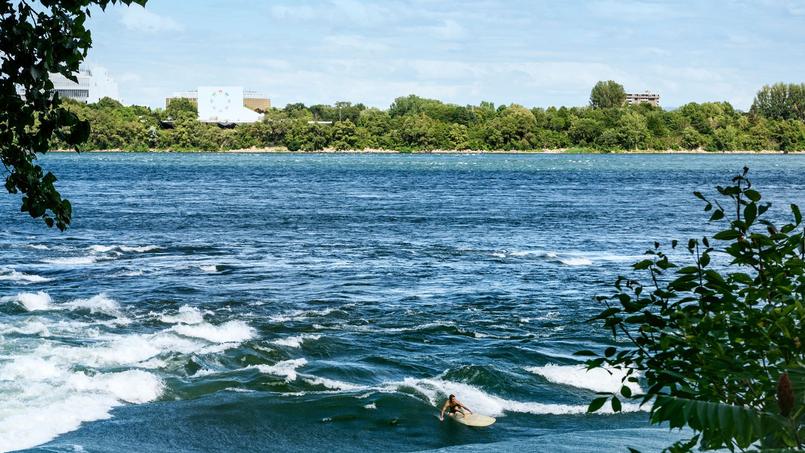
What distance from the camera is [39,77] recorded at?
834 cm

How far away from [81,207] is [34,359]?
5578 centimetres

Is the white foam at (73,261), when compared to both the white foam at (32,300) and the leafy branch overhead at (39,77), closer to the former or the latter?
the white foam at (32,300)

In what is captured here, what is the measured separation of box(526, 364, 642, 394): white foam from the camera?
25.2 m

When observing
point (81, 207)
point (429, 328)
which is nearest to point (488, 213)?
point (81, 207)

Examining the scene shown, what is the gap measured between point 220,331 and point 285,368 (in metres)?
4.84

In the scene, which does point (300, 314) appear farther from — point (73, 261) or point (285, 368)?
point (73, 261)

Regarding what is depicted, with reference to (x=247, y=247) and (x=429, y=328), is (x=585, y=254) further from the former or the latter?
(x=429, y=328)

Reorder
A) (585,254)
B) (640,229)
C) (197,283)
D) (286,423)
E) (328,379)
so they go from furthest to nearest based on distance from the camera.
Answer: (640,229), (585,254), (197,283), (328,379), (286,423)

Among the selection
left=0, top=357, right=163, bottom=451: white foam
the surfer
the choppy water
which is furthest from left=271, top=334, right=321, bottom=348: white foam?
the surfer

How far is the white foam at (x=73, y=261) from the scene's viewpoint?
45375mm

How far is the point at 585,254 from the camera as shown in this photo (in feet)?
165

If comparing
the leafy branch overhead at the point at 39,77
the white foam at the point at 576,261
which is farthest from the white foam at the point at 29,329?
the white foam at the point at 576,261

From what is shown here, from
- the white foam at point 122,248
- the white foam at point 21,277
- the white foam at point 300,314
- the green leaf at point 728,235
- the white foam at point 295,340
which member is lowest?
the white foam at point 122,248

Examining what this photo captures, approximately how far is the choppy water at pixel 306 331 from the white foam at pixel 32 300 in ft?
0.43
